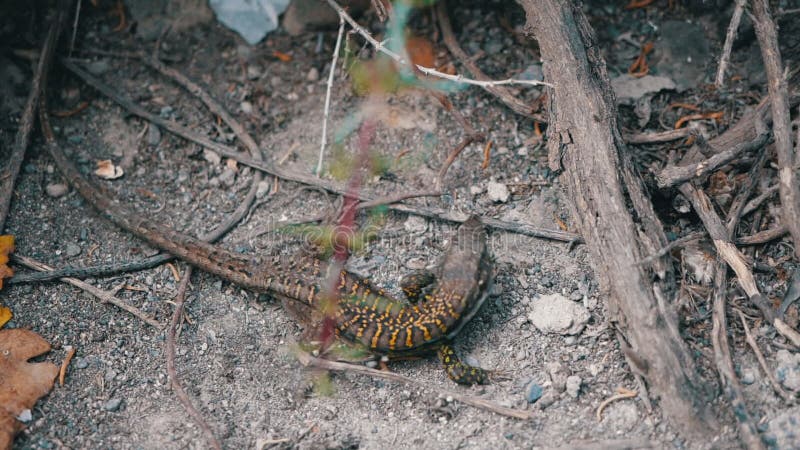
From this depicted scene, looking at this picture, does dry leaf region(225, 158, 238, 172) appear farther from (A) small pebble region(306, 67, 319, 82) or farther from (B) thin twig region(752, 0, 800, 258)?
(B) thin twig region(752, 0, 800, 258)

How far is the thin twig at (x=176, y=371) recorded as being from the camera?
5532 mm

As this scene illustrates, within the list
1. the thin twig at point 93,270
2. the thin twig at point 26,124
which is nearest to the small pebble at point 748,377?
the thin twig at point 93,270

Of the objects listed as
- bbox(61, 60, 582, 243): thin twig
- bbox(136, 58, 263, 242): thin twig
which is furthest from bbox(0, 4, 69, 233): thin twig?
bbox(136, 58, 263, 242): thin twig

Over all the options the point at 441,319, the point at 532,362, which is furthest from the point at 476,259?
the point at 532,362

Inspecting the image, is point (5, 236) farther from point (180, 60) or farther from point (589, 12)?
point (589, 12)

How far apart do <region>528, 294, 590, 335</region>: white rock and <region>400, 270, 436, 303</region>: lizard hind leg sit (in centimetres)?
90

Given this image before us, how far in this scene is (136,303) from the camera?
636 centimetres

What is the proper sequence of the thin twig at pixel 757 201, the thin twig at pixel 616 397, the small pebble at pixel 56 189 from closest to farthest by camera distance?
the thin twig at pixel 616 397, the thin twig at pixel 757 201, the small pebble at pixel 56 189

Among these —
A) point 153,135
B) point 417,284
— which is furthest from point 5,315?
point 417,284

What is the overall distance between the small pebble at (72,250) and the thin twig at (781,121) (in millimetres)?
6017

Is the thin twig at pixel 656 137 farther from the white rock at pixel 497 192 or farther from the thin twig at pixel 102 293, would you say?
the thin twig at pixel 102 293

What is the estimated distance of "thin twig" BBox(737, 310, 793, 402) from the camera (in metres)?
5.35

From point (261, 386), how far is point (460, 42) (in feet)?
12.9

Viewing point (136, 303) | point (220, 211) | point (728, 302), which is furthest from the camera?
point (220, 211)
